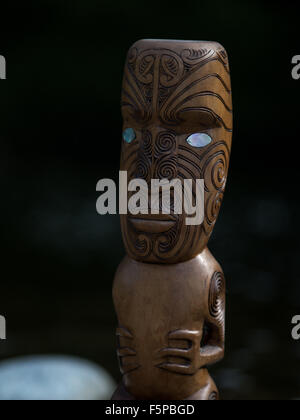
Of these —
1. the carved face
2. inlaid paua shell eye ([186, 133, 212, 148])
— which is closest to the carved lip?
the carved face

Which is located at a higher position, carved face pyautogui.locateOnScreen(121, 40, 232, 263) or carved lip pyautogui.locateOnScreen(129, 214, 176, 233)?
carved face pyautogui.locateOnScreen(121, 40, 232, 263)

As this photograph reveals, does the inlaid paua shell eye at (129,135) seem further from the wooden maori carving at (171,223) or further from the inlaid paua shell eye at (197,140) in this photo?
the inlaid paua shell eye at (197,140)

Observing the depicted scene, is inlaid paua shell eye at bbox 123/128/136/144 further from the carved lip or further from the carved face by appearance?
the carved lip

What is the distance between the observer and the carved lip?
1.98 m

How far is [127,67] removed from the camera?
203cm

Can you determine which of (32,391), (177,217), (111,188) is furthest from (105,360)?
(177,217)

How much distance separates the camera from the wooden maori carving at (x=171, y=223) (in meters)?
1.95

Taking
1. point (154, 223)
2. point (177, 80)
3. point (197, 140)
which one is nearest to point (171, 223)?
point (154, 223)

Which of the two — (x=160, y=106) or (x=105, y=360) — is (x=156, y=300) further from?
(x=105, y=360)

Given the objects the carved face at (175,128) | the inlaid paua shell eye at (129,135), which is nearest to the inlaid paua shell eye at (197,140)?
the carved face at (175,128)

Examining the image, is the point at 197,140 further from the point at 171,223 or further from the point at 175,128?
the point at 171,223

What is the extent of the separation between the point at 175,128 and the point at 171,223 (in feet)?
0.90

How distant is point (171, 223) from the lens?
198cm

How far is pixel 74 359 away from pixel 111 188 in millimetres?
1186
